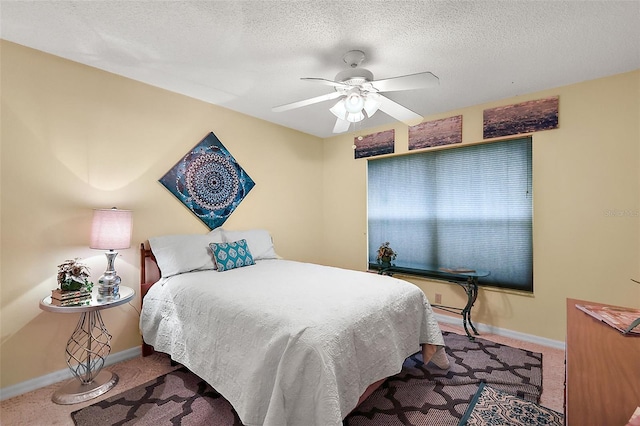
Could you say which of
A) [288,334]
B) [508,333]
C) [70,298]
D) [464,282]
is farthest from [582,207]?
[70,298]

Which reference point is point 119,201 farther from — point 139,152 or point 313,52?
point 313,52

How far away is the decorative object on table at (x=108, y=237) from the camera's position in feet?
7.38

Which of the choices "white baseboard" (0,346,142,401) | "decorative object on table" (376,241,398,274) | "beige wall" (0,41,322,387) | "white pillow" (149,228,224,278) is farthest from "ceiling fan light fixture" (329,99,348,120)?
"white baseboard" (0,346,142,401)

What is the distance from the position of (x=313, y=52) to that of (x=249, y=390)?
2280 mm

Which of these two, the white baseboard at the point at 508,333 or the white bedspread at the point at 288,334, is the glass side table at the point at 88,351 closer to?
the white bedspread at the point at 288,334

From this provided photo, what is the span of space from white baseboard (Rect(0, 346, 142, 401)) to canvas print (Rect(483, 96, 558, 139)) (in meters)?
4.25

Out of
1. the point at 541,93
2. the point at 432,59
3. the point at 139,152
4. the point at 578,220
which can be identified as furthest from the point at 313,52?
the point at 578,220

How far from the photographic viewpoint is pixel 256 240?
3441mm

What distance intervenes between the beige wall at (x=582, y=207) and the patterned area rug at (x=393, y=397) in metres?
0.64

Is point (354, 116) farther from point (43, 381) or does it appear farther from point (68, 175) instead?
point (43, 381)

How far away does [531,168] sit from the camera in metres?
3.07

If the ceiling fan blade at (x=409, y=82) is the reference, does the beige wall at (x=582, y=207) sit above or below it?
below

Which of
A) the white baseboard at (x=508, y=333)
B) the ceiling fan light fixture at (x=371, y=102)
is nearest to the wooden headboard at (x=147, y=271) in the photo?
the ceiling fan light fixture at (x=371, y=102)

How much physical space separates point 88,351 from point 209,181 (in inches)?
72.7
